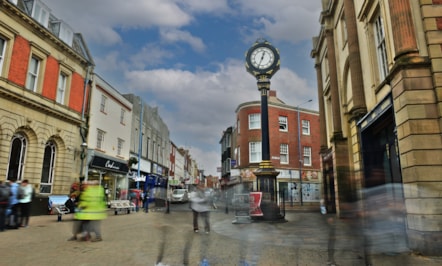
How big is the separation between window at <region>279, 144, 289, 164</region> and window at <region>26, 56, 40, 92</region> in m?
25.9

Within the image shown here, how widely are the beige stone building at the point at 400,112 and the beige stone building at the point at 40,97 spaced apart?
1662cm

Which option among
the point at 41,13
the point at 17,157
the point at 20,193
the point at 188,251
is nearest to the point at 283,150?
the point at 17,157

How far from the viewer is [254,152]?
3600 cm

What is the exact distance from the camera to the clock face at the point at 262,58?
1769 centimetres

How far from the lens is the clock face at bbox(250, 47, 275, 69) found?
17.7 meters

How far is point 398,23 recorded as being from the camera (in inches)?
330

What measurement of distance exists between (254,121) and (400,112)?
93.7ft

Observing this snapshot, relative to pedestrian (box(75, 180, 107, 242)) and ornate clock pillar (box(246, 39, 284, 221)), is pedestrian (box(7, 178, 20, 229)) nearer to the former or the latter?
pedestrian (box(75, 180, 107, 242))

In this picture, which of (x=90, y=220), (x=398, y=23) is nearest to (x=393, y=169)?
(x=398, y=23)

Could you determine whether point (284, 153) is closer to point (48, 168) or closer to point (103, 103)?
point (103, 103)

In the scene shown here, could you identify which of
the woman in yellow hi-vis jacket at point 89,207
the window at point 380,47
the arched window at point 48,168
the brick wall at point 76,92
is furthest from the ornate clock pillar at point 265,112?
the arched window at point 48,168

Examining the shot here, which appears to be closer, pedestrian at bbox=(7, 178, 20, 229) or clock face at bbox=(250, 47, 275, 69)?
pedestrian at bbox=(7, 178, 20, 229)

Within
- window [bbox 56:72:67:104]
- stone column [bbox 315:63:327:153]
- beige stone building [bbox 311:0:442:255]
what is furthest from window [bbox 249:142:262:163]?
window [bbox 56:72:67:104]

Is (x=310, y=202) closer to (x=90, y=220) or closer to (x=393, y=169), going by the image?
(x=393, y=169)
